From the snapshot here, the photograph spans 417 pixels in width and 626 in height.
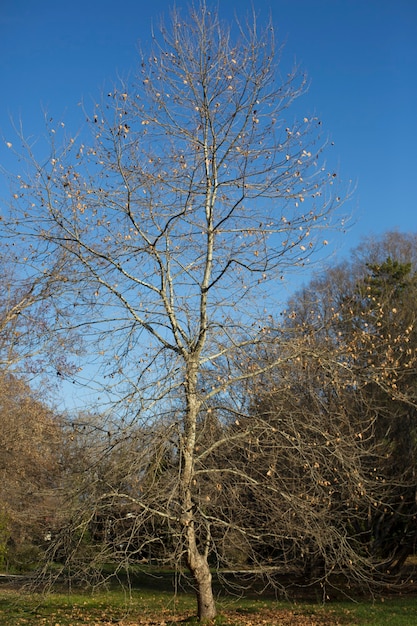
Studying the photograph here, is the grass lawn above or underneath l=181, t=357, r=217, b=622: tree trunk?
underneath

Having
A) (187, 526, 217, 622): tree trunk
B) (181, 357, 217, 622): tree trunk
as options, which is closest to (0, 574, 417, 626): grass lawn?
(187, 526, 217, 622): tree trunk

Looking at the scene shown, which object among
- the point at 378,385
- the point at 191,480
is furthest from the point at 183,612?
the point at 378,385

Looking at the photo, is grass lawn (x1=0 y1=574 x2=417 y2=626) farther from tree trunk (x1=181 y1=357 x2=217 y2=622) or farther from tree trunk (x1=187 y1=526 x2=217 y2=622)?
tree trunk (x1=181 y1=357 x2=217 y2=622)

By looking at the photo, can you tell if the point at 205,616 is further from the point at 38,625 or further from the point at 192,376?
the point at 192,376

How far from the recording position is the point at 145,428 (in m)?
7.75

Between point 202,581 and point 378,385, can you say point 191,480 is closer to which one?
point 202,581

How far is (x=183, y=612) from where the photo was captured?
11.3 metres

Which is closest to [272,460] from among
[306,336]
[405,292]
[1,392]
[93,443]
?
[306,336]

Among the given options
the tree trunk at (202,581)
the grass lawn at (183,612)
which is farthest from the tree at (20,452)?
the tree trunk at (202,581)

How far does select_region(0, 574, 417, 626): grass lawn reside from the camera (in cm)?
982

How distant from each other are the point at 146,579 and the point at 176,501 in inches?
520

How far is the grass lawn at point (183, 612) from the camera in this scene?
982cm

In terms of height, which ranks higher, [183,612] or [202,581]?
[202,581]

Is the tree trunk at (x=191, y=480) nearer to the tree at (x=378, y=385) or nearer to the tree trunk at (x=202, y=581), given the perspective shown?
the tree trunk at (x=202, y=581)
